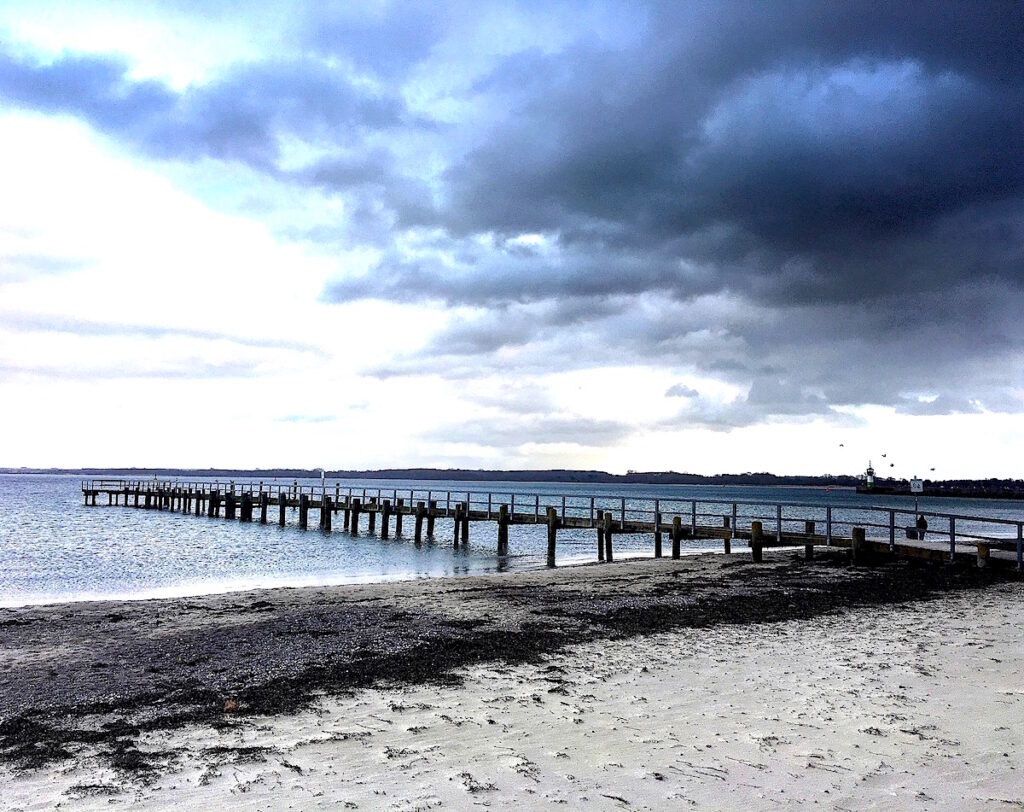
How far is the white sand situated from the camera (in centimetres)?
545

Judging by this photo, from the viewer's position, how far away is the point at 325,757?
6262 mm

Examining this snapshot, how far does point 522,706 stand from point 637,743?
151 cm

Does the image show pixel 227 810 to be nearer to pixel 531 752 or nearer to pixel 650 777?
pixel 531 752

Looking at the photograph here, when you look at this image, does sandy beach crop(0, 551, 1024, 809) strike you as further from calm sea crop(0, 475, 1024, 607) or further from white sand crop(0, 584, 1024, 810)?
calm sea crop(0, 475, 1024, 607)

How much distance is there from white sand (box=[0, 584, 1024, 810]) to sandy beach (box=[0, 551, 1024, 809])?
28mm

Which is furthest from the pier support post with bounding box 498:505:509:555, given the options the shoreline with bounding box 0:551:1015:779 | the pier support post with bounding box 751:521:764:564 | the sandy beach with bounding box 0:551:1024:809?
the sandy beach with bounding box 0:551:1024:809

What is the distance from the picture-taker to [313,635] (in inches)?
453

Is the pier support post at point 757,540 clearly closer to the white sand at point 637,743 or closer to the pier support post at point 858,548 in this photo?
the pier support post at point 858,548

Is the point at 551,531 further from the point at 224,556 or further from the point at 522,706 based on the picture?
the point at 522,706

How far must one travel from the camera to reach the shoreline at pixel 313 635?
761 centimetres

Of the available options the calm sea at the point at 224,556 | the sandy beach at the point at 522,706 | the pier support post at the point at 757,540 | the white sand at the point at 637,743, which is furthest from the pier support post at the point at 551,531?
the white sand at the point at 637,743

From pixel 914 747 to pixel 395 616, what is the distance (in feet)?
28.5

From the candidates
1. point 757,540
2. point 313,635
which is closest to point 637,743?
point 313,635

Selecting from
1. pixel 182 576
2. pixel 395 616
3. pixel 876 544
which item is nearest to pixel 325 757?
pixel 395 616
